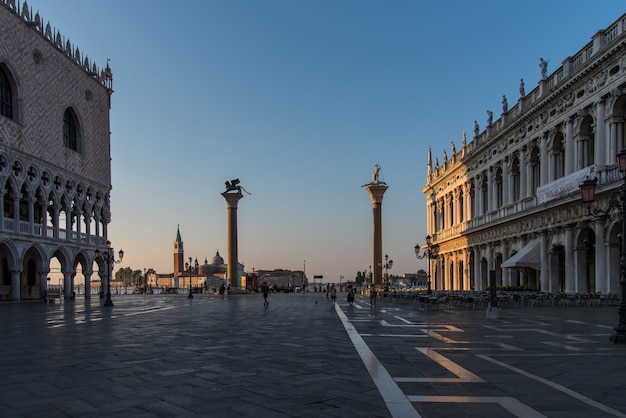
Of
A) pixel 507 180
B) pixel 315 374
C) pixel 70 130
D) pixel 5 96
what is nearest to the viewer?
pixel 315 374

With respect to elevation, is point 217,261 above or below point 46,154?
below

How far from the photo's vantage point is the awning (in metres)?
31.7

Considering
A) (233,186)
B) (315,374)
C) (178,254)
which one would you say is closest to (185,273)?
(178,254)

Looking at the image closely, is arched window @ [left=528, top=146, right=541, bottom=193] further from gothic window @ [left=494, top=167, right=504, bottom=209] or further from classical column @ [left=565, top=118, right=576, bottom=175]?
gothic window @ [left=494, top=167, right=504, bottom=209]

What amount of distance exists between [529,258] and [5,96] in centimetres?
3568

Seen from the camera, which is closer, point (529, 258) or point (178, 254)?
point (529, 258)

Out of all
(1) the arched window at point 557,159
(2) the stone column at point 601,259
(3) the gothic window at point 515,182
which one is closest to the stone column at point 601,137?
(2) the stone column at point 601,259

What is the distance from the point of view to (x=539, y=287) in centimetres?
3516

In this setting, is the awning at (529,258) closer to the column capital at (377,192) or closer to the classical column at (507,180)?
the classical column at (507,180)

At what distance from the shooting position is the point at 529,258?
32219 millimetres

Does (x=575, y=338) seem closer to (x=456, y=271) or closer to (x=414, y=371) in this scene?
(x=414, y=371)

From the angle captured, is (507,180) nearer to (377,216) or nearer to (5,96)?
(377,216)

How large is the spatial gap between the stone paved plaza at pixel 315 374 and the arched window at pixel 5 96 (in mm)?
28831

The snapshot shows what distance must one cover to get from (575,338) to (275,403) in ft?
30.1
